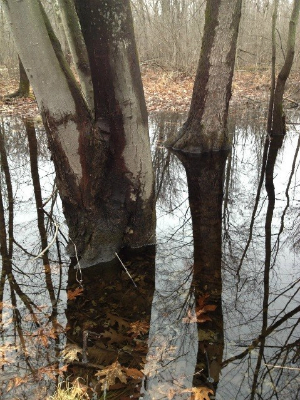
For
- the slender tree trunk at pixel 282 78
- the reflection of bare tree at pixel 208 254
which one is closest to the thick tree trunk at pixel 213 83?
the reflection of bare tree at pixel 208 254

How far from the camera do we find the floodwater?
8.65 ft

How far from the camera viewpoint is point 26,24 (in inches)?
129

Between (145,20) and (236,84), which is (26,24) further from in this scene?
(145,20)

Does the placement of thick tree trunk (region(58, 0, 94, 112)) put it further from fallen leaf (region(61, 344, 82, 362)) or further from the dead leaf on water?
the dead leaf on water

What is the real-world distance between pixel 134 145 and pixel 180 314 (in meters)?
2.00

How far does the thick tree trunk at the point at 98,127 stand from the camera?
3492 mm

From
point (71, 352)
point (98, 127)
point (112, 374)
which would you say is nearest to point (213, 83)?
point (98, 127)

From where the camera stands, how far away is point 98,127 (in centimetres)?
405

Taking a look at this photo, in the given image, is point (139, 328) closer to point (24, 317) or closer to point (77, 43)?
point (24, 317)

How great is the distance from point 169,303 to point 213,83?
5839 millimetres

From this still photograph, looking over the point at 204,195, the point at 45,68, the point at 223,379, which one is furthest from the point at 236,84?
the point at 223,379

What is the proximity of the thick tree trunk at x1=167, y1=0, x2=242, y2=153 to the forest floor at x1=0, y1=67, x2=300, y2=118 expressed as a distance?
5.67 metres

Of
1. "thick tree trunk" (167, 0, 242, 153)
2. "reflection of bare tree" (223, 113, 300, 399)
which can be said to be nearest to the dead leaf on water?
"reflection of bare tree" (223, 113, 300, 399)

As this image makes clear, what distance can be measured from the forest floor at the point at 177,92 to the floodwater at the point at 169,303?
8798 mm
